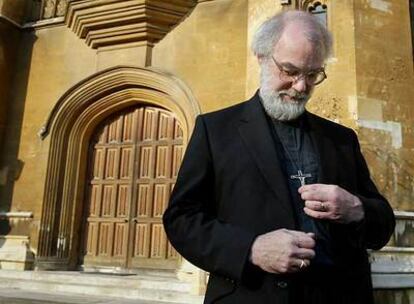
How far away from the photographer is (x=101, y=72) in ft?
24.5

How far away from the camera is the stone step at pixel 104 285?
5504 mm

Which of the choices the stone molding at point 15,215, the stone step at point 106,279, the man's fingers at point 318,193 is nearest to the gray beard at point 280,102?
the man's fingers at point 318,193

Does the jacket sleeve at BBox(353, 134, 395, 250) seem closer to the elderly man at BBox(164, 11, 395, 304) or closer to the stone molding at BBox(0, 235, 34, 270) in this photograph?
the elderly man at BBox(164, 11, 395, 304)

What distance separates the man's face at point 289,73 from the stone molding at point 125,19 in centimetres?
617

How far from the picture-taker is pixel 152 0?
23.4ft

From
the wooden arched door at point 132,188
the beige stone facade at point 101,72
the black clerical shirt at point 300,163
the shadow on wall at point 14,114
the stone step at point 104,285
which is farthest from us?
the shadow on wall at point 14,114

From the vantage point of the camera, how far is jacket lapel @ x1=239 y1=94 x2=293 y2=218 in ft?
4.09

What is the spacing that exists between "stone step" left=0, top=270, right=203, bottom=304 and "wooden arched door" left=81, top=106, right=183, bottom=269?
61 cm

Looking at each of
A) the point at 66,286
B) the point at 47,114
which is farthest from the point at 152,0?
the point at 66,286

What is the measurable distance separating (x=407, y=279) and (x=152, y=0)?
519 centimetres

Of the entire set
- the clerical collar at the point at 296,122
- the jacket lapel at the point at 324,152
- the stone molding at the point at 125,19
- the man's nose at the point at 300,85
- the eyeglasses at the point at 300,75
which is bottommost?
the jacket lapel at the point at 324,152

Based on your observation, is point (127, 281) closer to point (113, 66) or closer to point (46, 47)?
point (113, 66)

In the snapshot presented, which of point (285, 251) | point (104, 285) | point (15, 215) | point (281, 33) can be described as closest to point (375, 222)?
point (285, 251)

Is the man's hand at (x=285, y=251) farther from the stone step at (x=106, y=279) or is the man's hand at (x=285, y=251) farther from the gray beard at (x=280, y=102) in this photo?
the stone step at (x=106, y=279)
